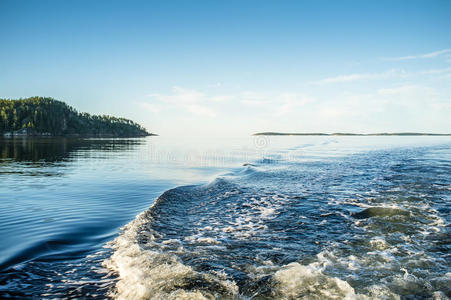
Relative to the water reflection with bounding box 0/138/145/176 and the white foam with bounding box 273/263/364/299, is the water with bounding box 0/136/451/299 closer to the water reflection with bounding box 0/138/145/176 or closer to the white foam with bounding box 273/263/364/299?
the white foam with bounding box 273/263/364/299

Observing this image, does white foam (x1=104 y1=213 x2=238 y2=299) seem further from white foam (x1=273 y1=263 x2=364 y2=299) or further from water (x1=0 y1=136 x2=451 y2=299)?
white foam (x1=273 y1=263 x2=364 y2=299)

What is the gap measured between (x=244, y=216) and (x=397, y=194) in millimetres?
8296

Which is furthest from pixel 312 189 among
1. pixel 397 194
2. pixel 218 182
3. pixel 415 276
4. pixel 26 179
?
pixel 26 179

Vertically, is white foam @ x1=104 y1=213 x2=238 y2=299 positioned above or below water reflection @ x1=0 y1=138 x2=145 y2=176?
below

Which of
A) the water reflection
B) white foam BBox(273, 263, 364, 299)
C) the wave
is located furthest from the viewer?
the water reflection

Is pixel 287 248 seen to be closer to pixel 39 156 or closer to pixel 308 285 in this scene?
pixel 308 285

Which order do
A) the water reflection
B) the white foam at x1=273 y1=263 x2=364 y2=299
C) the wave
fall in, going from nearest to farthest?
the white foam at x1=273 y1=263 x2=364 y2=299, the wave, the water reflection

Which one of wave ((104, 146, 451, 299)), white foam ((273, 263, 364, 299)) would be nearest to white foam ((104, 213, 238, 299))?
wave ((104, 146, 451, 299))

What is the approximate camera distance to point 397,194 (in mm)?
12688

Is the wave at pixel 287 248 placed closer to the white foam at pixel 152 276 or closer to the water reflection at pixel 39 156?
the white foam at pixel 152 276

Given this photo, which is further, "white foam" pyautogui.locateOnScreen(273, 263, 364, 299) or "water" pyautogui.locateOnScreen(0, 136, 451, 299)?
"water" pyautogui.locateOnScreen(0, 136, 451, 299)

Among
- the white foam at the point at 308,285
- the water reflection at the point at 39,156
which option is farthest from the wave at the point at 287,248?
the water reflection at the point at 39,156

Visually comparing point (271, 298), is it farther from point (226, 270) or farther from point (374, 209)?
point (374, 209)

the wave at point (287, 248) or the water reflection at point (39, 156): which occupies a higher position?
the water reflection at point (39, 156)
